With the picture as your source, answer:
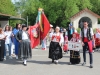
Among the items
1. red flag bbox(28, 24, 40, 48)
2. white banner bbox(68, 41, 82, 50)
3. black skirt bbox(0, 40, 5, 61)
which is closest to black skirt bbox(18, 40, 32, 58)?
black skirt bbox(0, 40, 5, 61)

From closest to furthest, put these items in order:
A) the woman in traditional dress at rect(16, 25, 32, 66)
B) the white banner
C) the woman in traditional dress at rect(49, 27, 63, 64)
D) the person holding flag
Result: the white banner, the woman in traditional dress at rect(16, 25, 32, 66), the woman in traditional dress at rect(49, 27, 63, 64), the person holding flag

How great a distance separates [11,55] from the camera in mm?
12781

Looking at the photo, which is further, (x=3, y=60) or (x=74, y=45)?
(x=3, y=60)

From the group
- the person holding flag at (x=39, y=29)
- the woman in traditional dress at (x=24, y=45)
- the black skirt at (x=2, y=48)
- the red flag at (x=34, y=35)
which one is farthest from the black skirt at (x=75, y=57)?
the black skirt at (x=2, y=48)

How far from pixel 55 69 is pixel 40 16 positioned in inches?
139

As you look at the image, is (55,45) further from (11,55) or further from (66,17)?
(66,17)

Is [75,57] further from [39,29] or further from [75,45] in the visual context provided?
[39,29]

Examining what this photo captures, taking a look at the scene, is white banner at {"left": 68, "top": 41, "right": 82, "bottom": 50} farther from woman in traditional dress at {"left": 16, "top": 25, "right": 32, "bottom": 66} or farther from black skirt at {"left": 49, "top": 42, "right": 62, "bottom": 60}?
woman in traditional dress at {"left": 16, "top": 25, "right": 32, "bottom": 66}

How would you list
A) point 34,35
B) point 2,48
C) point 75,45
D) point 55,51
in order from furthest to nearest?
point 34,35 → point 2,48 → point 55,51 → point 75,45

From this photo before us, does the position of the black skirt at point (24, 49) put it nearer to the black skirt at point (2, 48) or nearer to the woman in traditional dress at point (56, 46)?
the woman in traditional dress at point (56, 46)

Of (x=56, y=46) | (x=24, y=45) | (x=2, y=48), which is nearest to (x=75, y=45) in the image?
(x=56, y=46)

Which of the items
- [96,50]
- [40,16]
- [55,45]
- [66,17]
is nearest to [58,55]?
[55,45]

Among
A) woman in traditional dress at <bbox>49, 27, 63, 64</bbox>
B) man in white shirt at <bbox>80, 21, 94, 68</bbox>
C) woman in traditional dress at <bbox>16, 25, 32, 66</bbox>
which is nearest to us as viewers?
man in white shirt at <bbox>80, 21, 94, 68</bbox>

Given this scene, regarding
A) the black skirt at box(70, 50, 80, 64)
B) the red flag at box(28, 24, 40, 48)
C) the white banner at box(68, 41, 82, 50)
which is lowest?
the black skirt at box(70, 50, 80, 64)
